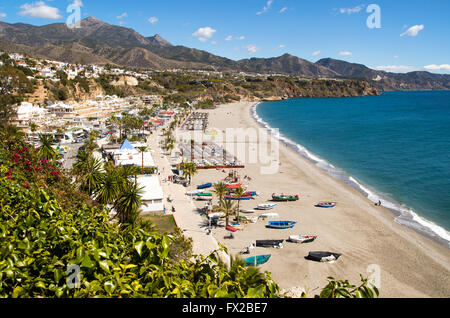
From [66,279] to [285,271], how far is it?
60.9 feet

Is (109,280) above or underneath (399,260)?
above

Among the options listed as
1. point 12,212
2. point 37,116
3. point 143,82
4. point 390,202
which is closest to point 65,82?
point 37,116

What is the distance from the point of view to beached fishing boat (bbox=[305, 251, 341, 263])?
70.1 feet

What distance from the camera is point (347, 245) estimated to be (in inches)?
941

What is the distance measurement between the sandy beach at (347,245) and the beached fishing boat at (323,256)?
0.36 metres

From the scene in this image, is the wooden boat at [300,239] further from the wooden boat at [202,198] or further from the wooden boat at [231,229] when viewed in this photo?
the wooden boat at [202,198]

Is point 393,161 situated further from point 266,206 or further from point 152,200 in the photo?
point 152,200

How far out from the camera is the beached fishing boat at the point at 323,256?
2136 centimetres

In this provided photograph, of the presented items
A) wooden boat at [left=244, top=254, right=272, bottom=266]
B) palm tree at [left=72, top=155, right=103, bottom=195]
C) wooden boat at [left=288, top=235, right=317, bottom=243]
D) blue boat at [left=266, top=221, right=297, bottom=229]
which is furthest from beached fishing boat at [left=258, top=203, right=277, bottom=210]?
palm tree at [left=72, top=155, right=103, bottom=195]

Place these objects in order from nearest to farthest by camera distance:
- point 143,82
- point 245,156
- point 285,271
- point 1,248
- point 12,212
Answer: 1. point 1,248
2. point 12,212
3. point 285,271
4. point 245,156
5. point 143,82

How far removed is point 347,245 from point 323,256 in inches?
146

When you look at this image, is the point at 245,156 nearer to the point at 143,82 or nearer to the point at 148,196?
the point at 148,196

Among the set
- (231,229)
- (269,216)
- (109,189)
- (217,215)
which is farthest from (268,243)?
(109,189)
